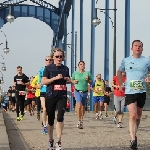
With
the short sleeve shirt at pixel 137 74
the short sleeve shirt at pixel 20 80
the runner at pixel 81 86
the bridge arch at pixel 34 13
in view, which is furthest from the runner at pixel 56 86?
the bridge arch at pixel 34 13

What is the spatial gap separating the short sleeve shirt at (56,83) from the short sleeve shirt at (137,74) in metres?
1.00

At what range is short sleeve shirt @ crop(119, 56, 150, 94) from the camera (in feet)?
26.7

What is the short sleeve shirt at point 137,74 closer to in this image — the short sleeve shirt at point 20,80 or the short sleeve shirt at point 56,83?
the short sleeve shirt at point 56,83

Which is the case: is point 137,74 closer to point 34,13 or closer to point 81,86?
point 81,86

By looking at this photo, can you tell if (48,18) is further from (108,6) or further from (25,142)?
(25,142)

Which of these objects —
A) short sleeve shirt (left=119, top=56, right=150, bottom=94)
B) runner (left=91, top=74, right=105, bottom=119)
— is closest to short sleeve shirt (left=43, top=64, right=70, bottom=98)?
short sleeve shirt (left=119, top=56, right=150, bottom=94)

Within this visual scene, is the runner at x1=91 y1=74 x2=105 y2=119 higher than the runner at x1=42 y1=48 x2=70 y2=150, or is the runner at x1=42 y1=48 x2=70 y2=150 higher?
the runner at x1=42 y1=48 x2=70 y2=150

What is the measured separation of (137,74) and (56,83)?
1276 mm

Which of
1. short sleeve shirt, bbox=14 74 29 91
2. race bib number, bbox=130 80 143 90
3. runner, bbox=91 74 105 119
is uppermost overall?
race bib number, bbox=130 80 143 90

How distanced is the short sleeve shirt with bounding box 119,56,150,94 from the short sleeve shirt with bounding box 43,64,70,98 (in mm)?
1004

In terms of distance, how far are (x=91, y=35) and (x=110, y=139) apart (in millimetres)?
26293

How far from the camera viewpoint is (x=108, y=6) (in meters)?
31.3

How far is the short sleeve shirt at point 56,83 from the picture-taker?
773 centimetres

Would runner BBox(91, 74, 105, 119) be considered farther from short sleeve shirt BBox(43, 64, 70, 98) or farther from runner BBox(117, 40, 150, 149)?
short sleeve shirt BBox(43, 64, 70, 98)
